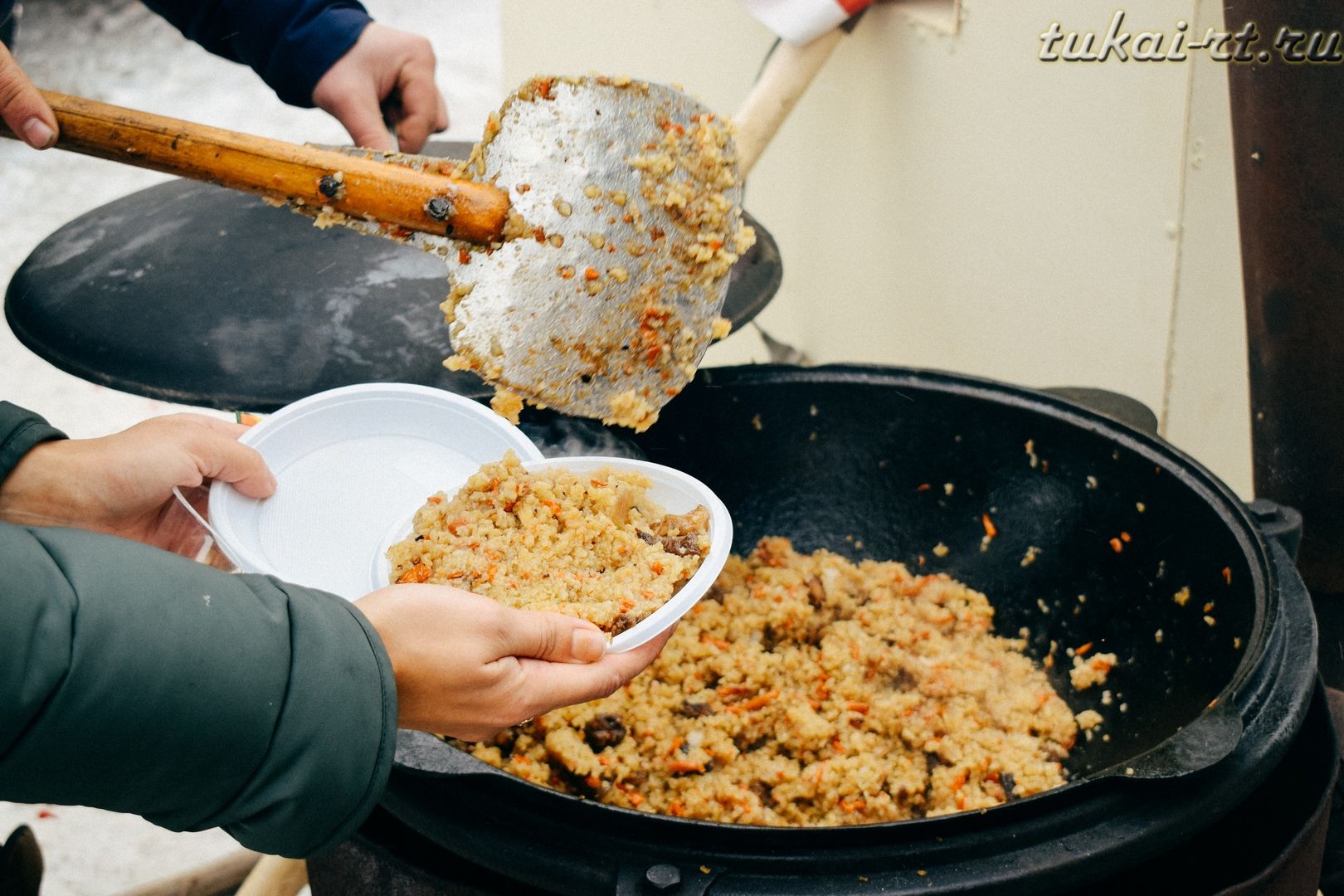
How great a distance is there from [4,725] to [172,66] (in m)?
6.93

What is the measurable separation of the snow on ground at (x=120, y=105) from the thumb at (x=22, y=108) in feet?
6.05

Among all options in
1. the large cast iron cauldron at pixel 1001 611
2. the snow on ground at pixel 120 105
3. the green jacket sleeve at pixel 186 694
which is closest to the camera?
the green jacket sleeve at pixel 186 694

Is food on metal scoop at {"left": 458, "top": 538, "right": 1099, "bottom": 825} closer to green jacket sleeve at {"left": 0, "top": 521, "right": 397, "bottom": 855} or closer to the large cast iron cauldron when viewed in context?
the large cast iron cauldron

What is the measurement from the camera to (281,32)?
204cm

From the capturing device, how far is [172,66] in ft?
22.2

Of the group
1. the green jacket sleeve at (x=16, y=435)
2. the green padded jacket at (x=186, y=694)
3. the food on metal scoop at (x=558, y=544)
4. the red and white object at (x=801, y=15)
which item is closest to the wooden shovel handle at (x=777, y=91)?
the red and white object at (x=801, y=15)

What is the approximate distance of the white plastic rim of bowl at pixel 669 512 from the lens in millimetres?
1299

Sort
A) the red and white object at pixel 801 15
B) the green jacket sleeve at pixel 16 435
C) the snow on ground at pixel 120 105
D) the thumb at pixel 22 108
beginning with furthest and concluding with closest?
the snow on ground at pixel 120 105 → the red and white object at pixel 801 15 → the green jacket sleeve at pixel 16 435 → the thumb at pixel 22 108

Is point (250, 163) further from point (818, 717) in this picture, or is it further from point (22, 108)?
point (818, 717)

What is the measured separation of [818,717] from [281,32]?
5.12 ft

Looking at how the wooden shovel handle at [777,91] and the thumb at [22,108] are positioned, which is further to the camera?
the wooden shovel handle at [777,91]

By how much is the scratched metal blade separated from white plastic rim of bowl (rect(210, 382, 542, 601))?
0.49 feet

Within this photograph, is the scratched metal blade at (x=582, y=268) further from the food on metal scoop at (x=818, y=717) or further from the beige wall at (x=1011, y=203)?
the beige wall at (x=1011, y=203)

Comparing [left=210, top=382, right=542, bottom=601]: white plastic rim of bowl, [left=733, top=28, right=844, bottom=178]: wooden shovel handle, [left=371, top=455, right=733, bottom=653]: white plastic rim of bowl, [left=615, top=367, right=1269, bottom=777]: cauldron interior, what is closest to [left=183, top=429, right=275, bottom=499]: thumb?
[left=210, top=382, right=542, bottom=601]: white plastic rim of bowl
